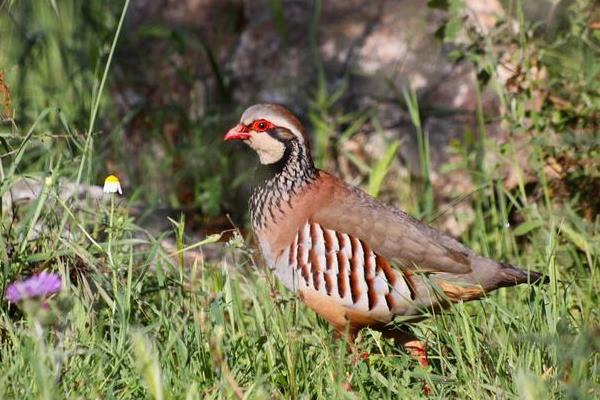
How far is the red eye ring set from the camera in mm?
4453

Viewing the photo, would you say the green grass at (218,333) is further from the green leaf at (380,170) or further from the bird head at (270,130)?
the green leaf at (380,170)

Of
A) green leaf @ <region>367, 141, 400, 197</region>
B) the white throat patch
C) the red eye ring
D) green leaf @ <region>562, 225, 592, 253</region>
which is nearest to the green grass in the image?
green leaf @ <region>562, 225, 592, 253</region>

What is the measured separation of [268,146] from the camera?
4.49 meters

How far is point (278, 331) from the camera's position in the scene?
3672mm

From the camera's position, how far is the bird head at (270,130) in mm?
4438

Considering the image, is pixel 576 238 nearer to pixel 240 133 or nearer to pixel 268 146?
pixel 268 146

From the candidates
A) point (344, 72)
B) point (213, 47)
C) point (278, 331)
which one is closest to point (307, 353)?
point (278, 331)

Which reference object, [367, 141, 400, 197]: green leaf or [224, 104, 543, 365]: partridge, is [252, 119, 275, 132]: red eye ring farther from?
[367, 141, 400, 197]: green leaf

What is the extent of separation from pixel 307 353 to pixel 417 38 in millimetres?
3074

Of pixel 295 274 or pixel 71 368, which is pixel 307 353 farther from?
pixel 71 368

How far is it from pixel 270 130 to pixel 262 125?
0.04 metres

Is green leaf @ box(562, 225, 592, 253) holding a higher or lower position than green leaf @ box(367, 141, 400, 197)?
higher

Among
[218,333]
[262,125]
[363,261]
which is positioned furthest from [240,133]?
[218,333]

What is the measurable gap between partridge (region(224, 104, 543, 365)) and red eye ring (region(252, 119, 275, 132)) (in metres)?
0.25
